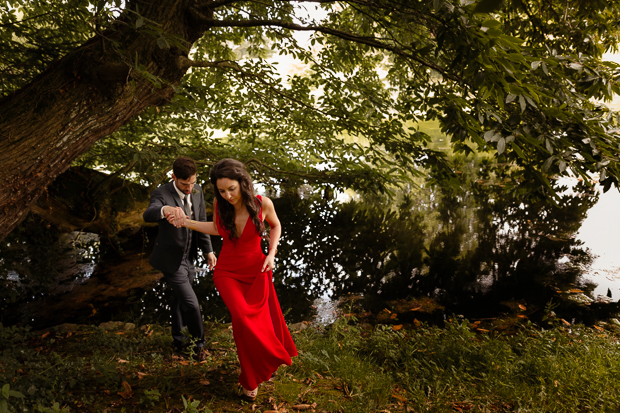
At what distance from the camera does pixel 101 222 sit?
8180mm

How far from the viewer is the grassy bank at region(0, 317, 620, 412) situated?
134 inches

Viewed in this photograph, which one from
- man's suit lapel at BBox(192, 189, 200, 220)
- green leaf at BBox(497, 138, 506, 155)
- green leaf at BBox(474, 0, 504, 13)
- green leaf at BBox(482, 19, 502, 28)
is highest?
green leaf at BBox(482, 19, 502, 28)

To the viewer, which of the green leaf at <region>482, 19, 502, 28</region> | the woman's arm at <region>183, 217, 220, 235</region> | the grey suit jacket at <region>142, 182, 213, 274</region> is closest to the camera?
the green leaf at <region>482, 19, 502, 28</region>

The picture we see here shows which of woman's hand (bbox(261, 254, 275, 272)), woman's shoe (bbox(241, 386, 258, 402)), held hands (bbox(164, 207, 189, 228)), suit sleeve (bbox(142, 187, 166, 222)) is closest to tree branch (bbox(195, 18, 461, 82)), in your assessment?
suit sleeve (bbox(142, 187, 166, 222))

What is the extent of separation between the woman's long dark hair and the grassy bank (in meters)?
1.39

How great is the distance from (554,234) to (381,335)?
7.47 m

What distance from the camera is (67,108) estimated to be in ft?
12.5

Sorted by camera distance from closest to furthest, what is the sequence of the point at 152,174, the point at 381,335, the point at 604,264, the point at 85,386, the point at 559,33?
the point at 85,386
the point at 559,33
the point at 381,335
the point at 152,174
the point at 604,264

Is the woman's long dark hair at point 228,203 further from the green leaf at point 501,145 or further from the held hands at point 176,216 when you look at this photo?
the green leaf at point 501,145

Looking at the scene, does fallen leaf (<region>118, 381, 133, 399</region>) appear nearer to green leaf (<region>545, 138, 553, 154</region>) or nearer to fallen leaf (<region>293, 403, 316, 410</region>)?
fallen leaf (<region>293, 403, 316, 410</region>)

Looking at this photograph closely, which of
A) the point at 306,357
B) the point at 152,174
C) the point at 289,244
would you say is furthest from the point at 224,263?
the point at 289,244

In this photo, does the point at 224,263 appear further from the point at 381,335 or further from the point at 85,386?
the point at 381,335

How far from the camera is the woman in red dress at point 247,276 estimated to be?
334 cm

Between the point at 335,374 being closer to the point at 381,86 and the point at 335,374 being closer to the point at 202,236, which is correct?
the point at 202,236
